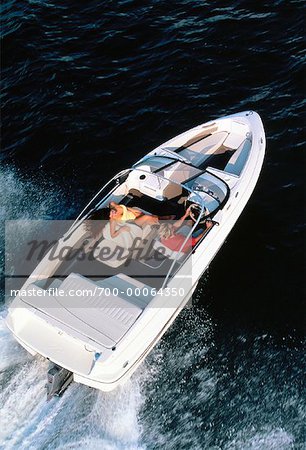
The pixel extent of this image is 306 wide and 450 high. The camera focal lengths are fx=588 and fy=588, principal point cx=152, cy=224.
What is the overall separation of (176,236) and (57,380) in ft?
12.1

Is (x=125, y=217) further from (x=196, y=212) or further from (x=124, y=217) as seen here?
(x=196, y=212)

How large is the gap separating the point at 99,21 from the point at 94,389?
526 inches

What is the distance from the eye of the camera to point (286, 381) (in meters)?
11.2

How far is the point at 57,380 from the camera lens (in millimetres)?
10531

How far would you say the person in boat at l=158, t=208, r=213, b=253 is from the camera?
12.0 m

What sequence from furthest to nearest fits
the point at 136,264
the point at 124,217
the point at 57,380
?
1. the point at 124,217
2. the point at 136,264
3. the point at 57,380

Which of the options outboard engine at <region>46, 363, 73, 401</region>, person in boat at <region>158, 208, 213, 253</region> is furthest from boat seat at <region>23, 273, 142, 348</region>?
person in boat at <region>158, 208, 213, 253</region>

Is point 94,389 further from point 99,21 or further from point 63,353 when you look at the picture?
point 99,21

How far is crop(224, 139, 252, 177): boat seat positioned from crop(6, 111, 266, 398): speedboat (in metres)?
0.02

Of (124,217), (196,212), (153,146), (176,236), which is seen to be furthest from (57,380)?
(153,146)

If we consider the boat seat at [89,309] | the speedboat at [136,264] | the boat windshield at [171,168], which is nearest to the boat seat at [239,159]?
the speedboat at [136,264]

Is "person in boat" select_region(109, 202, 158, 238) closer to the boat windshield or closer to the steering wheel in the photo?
the steering wheel

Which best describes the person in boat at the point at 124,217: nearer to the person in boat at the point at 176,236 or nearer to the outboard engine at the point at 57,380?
the person in boat at the point at 176,236

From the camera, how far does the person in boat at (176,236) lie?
11977 millimetres
